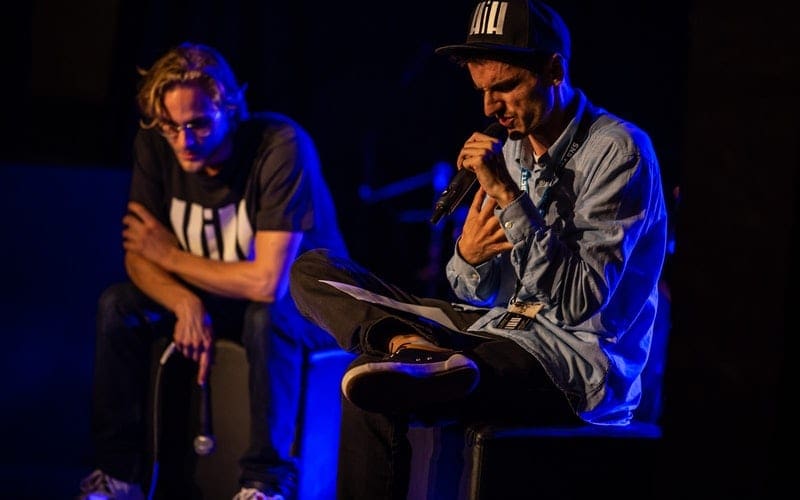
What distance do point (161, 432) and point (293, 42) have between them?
5.68 feet

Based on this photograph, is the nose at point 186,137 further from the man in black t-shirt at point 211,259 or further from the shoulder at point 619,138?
the shoulder at point 619,138

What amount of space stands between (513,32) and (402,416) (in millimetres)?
869

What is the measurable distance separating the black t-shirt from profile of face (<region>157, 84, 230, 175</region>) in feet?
0.22

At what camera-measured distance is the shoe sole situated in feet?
6.50

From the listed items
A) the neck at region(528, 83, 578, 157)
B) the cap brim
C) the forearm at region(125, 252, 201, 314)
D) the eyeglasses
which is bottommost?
the forearm at region(125, 252, 201, 314)

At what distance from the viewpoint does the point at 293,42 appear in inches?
164

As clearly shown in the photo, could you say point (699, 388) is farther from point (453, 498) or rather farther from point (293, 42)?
point (293, 42)

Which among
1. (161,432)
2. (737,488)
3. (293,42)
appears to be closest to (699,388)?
(737,488)

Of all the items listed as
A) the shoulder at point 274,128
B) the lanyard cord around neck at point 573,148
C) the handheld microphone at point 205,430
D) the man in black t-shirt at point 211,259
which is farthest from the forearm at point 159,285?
Answer: the lanyard cord around neck at point 573,148

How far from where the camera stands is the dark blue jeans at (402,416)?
A: 2135mm

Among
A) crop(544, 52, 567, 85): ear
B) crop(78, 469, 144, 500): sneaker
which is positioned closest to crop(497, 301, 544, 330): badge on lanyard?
crop(544, 52, 567, 85): ear

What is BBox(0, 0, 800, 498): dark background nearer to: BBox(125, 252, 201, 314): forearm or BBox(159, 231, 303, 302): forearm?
BBox(125, 252, 201, 314): forearm

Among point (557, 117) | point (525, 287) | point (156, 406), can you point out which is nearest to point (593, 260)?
point (525, 287)

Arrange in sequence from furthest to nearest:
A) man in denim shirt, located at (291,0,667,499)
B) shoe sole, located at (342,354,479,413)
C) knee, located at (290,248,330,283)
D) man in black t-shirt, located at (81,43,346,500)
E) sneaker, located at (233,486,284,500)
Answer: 1. man in black t-shirt, located at (81,43,346,500)
2. sneaker, located at (233,486,284,500)
3. knee, located at (290,248,330,283)
4. man in denim shirt, located at (291,0,667,499)
5. shoe sole, located at (342,354,479,413)
